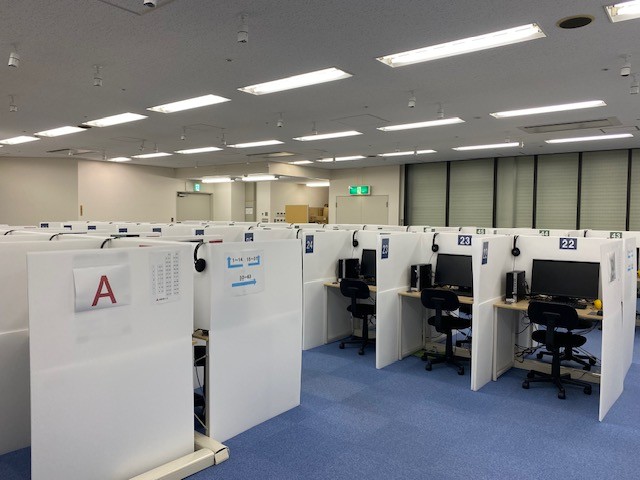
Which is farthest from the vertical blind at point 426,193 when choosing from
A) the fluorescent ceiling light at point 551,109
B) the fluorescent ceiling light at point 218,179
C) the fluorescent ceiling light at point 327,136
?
the fluorescent ceiling light at point 551,109

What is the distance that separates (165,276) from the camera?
2.62m

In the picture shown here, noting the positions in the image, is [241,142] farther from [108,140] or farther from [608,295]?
[608,295]

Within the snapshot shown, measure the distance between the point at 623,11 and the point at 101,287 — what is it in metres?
3.87

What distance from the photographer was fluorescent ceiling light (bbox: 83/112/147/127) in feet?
21.9

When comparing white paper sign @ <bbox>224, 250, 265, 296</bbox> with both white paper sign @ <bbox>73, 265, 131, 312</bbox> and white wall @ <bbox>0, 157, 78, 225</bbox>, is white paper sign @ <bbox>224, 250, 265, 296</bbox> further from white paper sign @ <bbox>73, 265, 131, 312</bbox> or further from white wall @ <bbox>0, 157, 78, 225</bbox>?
white wall @ <bbox>0, 157, 78, 225</bbox>

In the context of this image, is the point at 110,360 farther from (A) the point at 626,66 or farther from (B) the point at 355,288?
(A) the point at 626,66

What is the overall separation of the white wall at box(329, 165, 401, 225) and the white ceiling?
530 centimetres

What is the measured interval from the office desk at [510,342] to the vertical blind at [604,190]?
672 centimetres

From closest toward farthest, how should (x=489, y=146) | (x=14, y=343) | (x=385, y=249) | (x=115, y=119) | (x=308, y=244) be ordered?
(x=14, y=343) < (x=385, y=249) < (x=308, y=244) < (x=115, y=119) < (x=489, y=146)

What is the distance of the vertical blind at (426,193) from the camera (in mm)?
12383

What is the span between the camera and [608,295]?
137 inches

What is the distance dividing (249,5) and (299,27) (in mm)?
476

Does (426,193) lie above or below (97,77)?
below

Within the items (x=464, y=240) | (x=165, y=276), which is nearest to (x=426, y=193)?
(x=464, y=240)
